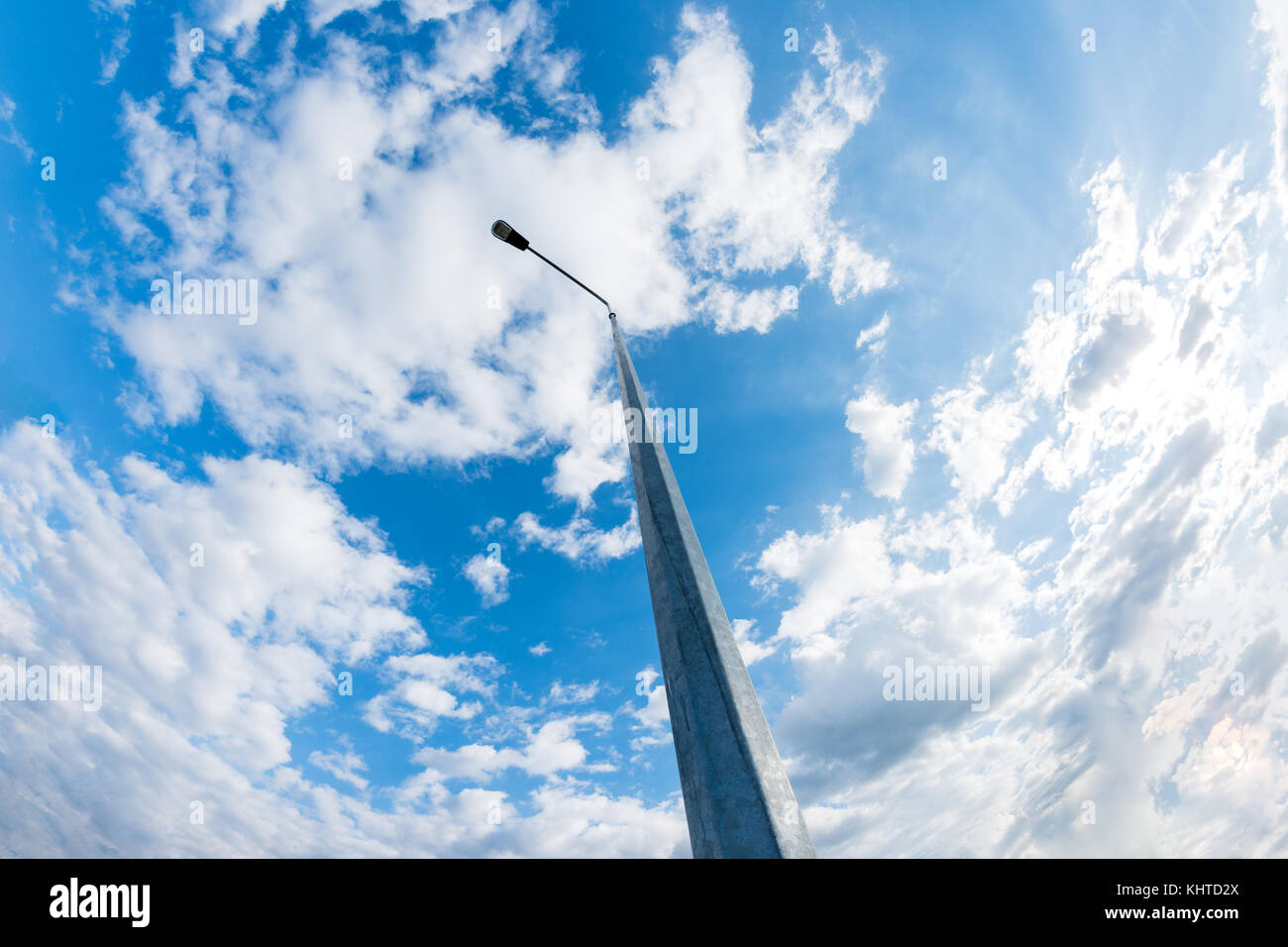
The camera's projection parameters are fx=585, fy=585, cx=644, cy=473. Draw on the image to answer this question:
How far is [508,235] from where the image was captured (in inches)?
423

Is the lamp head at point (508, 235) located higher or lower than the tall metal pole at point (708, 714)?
higher

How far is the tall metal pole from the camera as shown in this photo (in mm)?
3893

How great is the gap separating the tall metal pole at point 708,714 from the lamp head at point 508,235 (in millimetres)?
6899

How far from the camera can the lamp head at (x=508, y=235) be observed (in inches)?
416

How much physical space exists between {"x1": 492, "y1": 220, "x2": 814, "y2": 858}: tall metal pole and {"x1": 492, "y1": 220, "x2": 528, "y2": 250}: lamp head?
690 centimetres

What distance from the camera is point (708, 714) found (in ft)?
14.5

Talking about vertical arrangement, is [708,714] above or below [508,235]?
below

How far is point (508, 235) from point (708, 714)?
30.7 feet

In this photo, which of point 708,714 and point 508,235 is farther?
point 508,235
